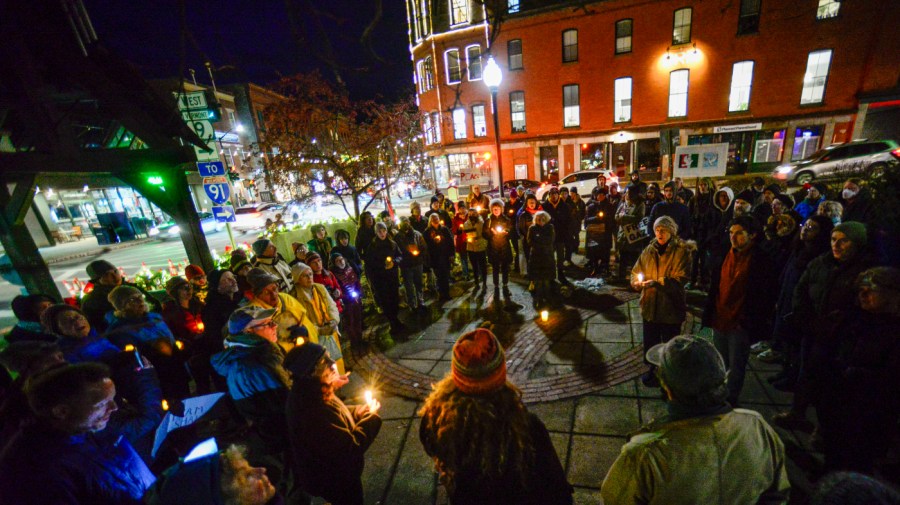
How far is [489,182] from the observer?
2720 centimetres

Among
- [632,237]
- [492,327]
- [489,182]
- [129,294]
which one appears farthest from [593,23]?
[129,294]

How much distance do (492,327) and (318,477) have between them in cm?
390

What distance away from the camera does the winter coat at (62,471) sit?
1.52 m

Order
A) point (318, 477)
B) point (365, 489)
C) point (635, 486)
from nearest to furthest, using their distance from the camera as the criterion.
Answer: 1. point (635, 486)
2. point (318, 477)
3. point (365, 489)

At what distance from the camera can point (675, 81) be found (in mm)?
21609

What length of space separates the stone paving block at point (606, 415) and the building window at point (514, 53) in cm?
2478

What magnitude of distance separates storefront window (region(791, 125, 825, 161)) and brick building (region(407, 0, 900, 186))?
0.06m

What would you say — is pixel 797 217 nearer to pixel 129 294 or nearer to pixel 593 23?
pixel 129 294

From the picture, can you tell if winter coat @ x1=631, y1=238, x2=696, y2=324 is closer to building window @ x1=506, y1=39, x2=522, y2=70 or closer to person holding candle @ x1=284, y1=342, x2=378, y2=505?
person holding candle @ x1=284, y1=342, x2=378, y2=505

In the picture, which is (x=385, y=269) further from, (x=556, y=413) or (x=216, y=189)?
(x=216, y=189)

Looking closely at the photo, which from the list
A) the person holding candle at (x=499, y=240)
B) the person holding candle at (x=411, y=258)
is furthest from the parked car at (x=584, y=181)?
the person holding candle at (x=411, y=258)

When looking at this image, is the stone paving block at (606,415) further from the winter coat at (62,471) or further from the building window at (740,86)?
the building window at (740,86)

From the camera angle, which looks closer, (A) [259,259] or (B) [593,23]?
(A) [259,259]

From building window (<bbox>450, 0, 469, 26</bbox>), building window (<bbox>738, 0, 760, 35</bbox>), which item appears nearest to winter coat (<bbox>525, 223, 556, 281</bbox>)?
building window (<bbox>450, 0, 469, 26</bbox>)
